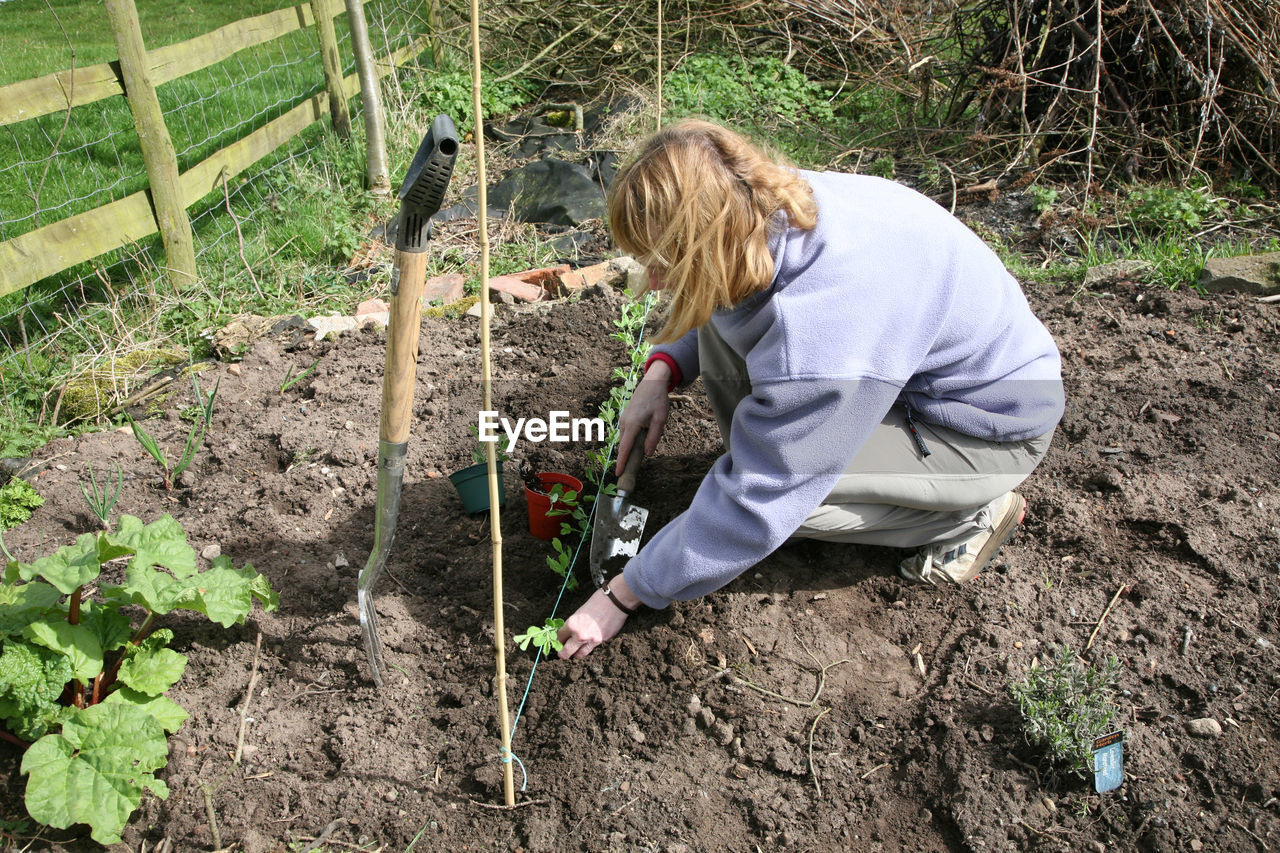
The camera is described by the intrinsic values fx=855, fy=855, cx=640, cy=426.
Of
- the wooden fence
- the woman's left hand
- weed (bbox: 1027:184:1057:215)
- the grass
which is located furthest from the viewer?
weed (bbox: 1027:184:1057:215)

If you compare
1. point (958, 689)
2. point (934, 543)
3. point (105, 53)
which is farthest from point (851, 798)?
point (105, 53)

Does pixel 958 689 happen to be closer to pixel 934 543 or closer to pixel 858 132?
pixel 934 543

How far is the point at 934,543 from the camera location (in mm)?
2250

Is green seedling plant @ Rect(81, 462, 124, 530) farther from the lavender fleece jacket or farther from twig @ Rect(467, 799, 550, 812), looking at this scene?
the lavender fleece jacket

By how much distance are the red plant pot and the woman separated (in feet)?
1.48

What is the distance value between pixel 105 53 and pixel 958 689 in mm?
8071

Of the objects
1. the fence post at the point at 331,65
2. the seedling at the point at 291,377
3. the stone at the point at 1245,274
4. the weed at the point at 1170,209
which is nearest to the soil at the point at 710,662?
the seedling at the point at 291,377

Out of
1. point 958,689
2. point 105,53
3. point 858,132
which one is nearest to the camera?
point 958,689

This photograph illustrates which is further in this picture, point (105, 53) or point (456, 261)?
point (105, 53)

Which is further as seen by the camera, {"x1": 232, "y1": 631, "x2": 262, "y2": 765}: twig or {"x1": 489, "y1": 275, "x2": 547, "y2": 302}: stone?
{"x1": 489, "y1": 275, "x2": 547, "y2": 302}: stone

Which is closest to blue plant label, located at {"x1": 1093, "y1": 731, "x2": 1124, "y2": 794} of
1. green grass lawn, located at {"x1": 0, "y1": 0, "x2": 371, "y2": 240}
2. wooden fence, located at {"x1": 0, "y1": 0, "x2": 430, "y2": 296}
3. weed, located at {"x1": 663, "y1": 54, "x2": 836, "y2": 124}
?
wooden fence, located at {"x1": 0, "y1": 0, "x2": 430, "y2": 296}

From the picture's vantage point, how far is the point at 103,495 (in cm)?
249

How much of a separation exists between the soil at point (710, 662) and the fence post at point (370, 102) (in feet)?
7.32

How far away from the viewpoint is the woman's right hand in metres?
2.36
